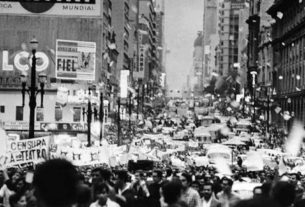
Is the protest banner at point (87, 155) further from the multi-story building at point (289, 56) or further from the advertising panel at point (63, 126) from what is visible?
the multi-story building at point (289, 56)

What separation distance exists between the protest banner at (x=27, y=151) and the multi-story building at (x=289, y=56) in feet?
202

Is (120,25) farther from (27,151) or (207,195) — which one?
(207,195)

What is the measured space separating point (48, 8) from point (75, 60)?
13.1 m

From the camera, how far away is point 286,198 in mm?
8117

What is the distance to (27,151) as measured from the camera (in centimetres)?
2238

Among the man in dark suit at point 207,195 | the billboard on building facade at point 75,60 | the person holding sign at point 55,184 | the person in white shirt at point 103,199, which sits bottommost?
the man in dark suit at point 207,195

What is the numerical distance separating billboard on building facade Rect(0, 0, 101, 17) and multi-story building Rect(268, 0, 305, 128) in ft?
67.1

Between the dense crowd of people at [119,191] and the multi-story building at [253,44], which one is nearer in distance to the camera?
the dense crowd of people at [119,191]

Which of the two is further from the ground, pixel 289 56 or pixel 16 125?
pixel 289 56

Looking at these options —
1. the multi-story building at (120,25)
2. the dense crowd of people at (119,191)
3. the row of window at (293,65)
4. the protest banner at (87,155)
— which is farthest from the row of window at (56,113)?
the dense crowd of people at (119,191)

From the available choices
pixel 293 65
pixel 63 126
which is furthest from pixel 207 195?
pixel 293 65

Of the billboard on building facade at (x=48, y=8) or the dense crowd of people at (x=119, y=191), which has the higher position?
the billboard on building facade at (x=48, y=8)

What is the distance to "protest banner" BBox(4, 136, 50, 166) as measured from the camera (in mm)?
22156

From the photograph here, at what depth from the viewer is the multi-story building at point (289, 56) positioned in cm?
8687
